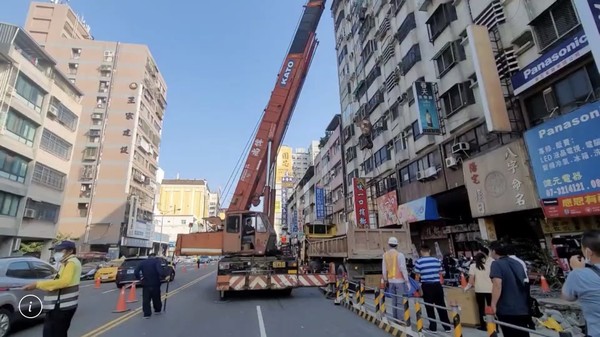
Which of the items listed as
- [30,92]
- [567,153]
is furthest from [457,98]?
[30,92]

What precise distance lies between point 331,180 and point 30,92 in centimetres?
3251

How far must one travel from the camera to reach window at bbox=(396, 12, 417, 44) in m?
22.9

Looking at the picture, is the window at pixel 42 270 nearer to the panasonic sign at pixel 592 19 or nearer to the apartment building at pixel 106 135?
the panasonic sign at pixel 592 19

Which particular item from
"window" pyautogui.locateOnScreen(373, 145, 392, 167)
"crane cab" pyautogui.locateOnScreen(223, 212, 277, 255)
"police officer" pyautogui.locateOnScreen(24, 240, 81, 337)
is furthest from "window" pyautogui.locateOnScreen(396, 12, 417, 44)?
"police officer" pyautogui.locateOnScreen(24, 240, 81, 337)

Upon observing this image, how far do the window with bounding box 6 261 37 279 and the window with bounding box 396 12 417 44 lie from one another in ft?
78.3

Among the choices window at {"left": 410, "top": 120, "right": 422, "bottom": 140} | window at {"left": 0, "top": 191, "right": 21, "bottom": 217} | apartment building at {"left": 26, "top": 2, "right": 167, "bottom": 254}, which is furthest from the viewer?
apartment building at {"left": 26, "top": 2, "right": 167, "bottom": 254}

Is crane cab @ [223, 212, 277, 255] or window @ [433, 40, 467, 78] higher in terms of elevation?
window @ [433, 40, 467, 78]

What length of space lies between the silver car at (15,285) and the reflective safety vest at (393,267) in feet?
24.6

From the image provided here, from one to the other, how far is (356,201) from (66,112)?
29.5 meters

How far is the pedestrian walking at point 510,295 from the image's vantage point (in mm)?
4109

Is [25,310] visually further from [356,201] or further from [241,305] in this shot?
[356,201]

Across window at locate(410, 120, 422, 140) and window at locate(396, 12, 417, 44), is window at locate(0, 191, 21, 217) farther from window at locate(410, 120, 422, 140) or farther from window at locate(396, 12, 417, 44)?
window at locate(396, 12, 417, 44)

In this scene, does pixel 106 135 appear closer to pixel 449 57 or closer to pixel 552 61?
pixel 449 57

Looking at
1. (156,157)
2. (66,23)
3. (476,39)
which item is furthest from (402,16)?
(66,23)
